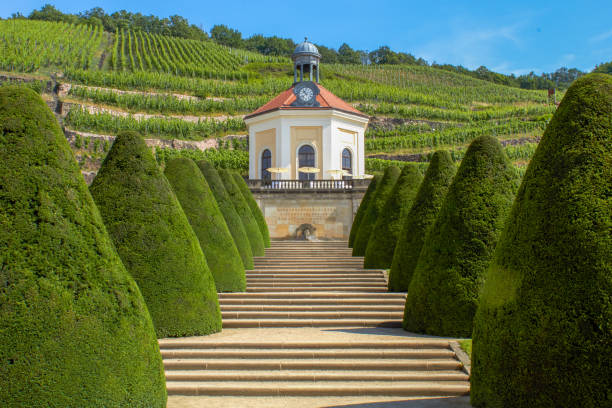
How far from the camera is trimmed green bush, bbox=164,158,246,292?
52.0 ft

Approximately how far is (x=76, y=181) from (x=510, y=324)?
212 inches

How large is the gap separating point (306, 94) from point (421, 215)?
2859cm

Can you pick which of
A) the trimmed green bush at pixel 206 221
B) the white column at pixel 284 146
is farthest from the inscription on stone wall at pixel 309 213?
the trimmed green bush at pixel 206 221

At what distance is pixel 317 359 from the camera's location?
11273 millimetres

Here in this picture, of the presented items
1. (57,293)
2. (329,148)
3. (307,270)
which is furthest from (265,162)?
(57,293)

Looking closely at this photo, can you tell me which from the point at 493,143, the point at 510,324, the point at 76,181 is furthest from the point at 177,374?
the point at 493,143

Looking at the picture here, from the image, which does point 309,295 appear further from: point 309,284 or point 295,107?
point 295,107

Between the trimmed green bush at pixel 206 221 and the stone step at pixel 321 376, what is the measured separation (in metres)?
5.63

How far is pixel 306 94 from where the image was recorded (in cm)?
4297

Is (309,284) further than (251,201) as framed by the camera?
No

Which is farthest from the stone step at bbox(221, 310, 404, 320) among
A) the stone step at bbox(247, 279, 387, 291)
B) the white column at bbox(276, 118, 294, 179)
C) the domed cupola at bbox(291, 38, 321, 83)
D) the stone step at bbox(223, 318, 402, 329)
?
the domed cupola at bbox(291, 38, 321, 83)

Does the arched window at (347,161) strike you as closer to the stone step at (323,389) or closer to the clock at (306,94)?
the clock at (306,94)

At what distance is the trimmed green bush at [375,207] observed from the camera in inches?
969

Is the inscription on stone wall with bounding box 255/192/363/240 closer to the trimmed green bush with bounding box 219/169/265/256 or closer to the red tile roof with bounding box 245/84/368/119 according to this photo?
the red tile roof with bounding box 245/84/368/119
